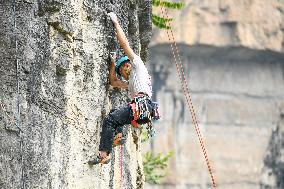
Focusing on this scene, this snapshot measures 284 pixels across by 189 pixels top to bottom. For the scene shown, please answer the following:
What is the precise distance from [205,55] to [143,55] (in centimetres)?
1931

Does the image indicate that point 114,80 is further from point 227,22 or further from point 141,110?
point 227,22

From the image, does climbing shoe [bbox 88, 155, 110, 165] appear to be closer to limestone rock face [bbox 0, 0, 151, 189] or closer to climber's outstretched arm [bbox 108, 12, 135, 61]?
limestone rock face [bbox 0, 0, 151, 189]

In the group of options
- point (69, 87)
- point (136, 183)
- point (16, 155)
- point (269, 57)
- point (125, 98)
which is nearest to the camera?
point (16, 155)

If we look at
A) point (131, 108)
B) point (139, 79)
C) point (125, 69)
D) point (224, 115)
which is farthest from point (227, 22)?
point (131, 108)

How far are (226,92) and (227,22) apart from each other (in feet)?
11.1

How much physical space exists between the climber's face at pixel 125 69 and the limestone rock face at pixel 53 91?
158 millimetres

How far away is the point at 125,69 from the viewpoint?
217 inches

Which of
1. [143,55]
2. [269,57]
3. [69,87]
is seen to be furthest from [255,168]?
[69,87]

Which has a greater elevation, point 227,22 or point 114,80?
point 227,22

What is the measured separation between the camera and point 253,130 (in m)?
26.4

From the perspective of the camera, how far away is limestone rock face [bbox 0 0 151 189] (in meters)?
4.79

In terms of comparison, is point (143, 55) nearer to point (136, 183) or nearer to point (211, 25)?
point (136, 183)

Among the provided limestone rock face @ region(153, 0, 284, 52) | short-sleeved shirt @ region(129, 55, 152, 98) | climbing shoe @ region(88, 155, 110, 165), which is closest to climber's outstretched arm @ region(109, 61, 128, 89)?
short-sleeved shirt @ region(129, 55, 152, 98)

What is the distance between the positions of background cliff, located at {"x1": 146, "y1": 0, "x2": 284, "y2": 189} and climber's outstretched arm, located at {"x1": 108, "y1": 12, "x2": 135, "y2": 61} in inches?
743
